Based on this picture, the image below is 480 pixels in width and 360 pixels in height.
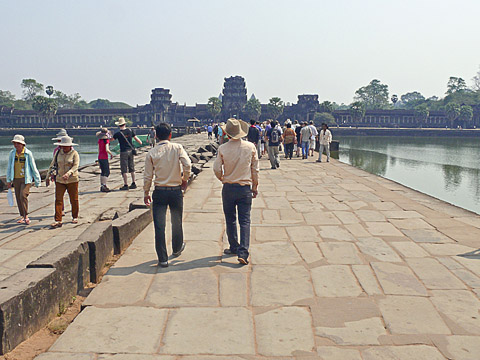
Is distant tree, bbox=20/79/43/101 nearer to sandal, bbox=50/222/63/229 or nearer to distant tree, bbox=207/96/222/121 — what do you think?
distant tree, bbox=207/96/222/121

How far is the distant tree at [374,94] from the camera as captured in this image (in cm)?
12300

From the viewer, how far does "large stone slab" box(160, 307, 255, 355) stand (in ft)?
7.73

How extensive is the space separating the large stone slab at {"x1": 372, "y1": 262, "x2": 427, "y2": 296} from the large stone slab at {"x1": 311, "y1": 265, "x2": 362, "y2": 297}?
0.23 m

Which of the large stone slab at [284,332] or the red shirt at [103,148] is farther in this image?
the red shirt at [103,148]

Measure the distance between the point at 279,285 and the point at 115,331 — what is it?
1.27 metres

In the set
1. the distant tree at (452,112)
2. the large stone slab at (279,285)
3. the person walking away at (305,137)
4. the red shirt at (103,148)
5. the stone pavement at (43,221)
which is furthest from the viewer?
the distant tree at (452,112)

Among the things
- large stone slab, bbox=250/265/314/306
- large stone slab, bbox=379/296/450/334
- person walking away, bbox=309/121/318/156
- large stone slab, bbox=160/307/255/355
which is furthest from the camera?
person walking away, bbox=309/121/318/156

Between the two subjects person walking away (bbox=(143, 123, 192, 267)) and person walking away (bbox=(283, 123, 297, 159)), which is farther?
person walking away (bbox=(283, 123, 297, 159))

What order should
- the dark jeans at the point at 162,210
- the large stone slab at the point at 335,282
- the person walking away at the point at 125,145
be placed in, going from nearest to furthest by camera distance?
the large stone slab at the point at 335,282 → the dark jeans at the point at 162,210 → the person walking away at the point at 125,145

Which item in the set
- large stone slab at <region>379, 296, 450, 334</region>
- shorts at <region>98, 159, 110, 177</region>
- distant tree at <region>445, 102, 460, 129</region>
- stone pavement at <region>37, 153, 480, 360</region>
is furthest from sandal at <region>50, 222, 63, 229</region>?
distant tree at <region>445, 102, 460, 129</region>

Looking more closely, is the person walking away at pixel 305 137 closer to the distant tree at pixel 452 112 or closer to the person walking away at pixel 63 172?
the person walking away at pixel 63 172

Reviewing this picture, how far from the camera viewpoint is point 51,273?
2809 mm

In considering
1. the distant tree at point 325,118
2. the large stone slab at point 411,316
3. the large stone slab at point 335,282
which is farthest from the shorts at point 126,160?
the distant tree at point 325,118

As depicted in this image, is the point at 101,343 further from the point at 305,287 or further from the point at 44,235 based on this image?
the point at 44,235
